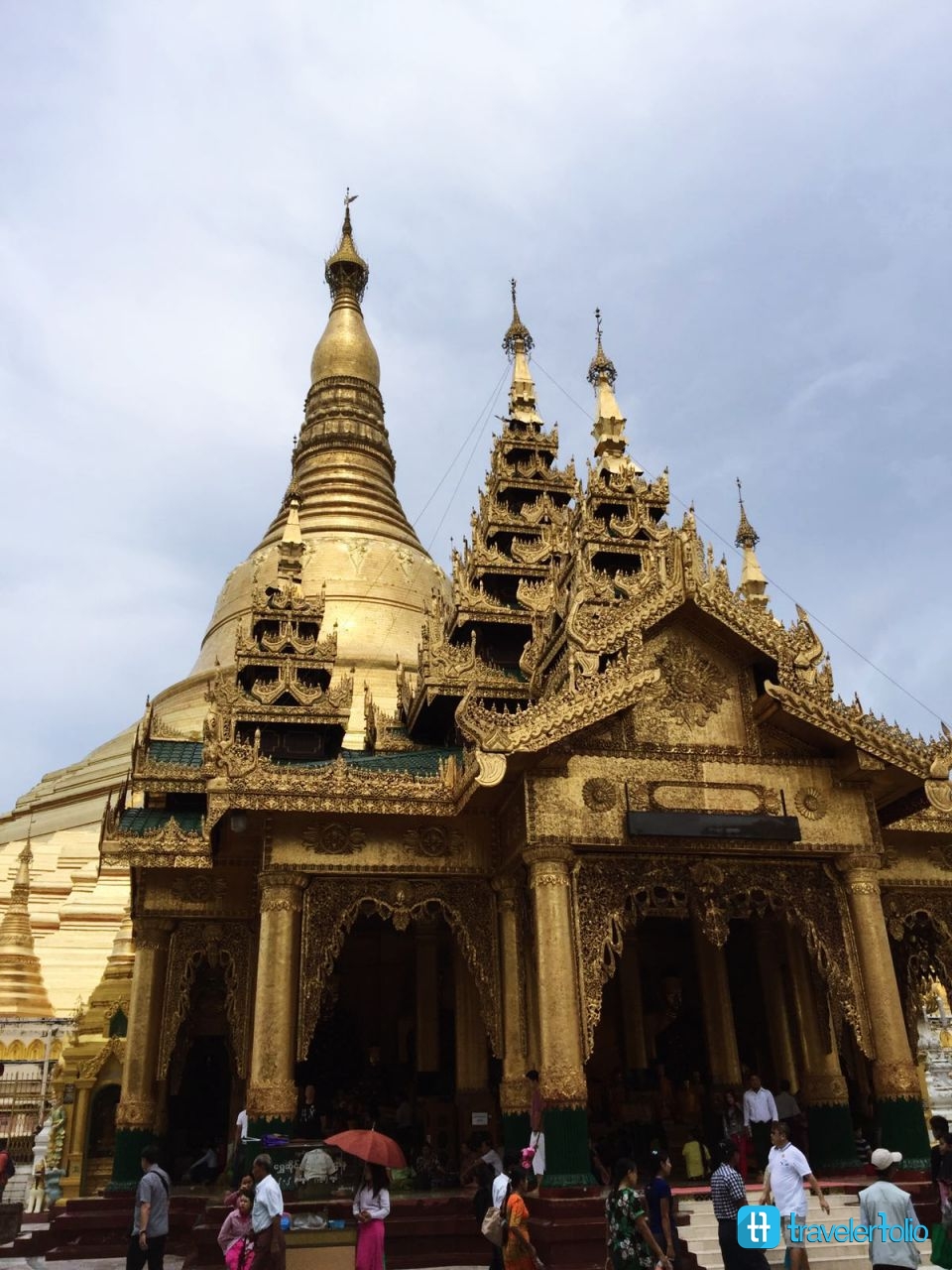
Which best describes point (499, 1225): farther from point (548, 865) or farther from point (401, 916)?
point (401, 916)

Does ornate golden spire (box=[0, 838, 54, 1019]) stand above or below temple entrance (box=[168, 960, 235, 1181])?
above

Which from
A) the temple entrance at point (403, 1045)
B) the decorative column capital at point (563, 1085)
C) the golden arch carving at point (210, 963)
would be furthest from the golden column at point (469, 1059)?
the decorative column capital at point (563, 1085)

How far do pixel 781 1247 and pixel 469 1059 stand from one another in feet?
19.2

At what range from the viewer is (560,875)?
39.2ft

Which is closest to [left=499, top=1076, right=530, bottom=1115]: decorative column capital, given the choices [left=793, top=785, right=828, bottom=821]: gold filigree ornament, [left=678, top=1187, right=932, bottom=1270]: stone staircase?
[left=678, top=1187, right=932, bottom=1270]: stone staircase

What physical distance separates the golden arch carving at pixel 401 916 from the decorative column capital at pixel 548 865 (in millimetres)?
1759

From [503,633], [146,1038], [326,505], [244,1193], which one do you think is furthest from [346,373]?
[244,1193]

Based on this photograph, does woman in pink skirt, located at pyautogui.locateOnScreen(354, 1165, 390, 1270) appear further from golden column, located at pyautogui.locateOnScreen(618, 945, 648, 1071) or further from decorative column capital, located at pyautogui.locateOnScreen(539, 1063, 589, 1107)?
golden column, located at pyautogui.locateOnScreen(618, 945, 648, 1071)

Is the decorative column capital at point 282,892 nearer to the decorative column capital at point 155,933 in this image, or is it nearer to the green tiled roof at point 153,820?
the green tiled roof at point 153,820

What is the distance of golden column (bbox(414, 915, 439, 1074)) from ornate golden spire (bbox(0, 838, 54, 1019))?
10758mm

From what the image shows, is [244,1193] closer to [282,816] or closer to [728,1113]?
[282,816]

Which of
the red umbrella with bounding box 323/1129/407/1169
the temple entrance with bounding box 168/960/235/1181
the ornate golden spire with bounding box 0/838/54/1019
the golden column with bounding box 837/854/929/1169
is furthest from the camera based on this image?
the ornate golden spire with bounding box 0/838/54/1019

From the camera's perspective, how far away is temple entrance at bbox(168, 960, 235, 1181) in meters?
17.2

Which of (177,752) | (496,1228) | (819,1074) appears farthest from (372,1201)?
(177,752)
